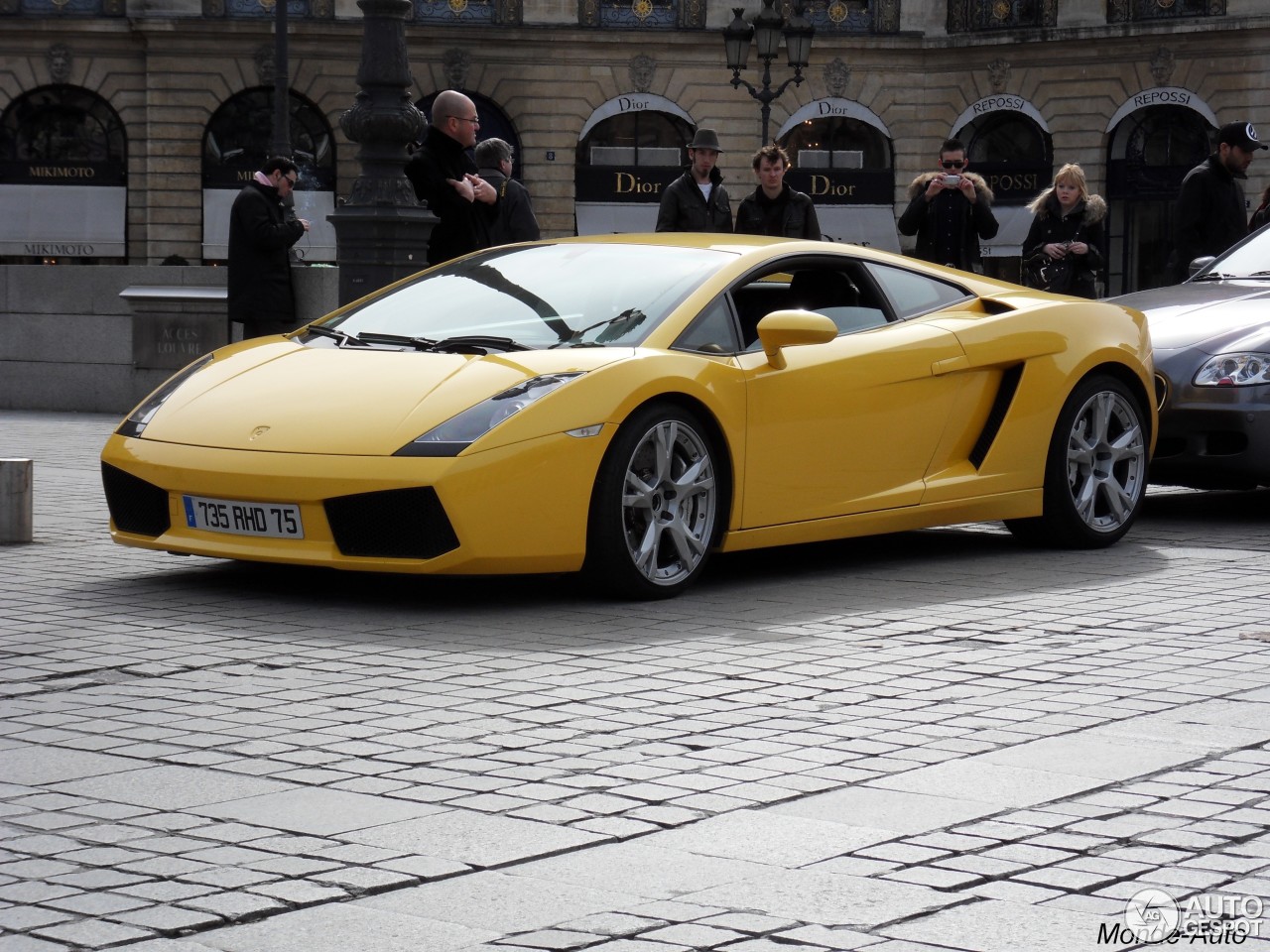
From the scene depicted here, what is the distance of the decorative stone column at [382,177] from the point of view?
475 inches

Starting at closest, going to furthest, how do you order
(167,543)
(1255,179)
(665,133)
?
1. (167,543)
2. (1255,179)
3. (665,133)

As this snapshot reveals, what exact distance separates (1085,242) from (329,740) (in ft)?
30.7

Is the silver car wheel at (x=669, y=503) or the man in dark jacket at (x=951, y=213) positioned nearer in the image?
the silver car wheel at (x=669, y=503)

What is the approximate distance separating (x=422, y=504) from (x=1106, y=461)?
3.43 metres

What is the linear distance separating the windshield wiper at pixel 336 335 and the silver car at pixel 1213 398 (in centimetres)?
409

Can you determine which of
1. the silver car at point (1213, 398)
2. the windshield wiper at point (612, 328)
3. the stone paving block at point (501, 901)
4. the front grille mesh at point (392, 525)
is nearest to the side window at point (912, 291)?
the windshield wiper at point (612, 328)

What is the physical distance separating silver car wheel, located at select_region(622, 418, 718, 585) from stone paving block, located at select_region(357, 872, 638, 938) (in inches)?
128

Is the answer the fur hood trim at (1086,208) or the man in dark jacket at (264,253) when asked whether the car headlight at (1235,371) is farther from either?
the man in dark jacket at (264,253)

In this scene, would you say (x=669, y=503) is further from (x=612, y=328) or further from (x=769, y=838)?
(x=769, y=838)

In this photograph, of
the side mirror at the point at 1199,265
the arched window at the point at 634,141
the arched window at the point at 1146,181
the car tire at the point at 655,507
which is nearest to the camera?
the car tire at the point at 655,507

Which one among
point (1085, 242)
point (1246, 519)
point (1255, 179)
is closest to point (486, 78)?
point (1255, 179)

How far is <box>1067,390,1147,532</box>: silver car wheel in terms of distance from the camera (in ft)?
28.3

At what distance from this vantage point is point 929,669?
5961mm

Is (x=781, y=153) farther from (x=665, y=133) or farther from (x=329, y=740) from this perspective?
(x=665, y=133)
